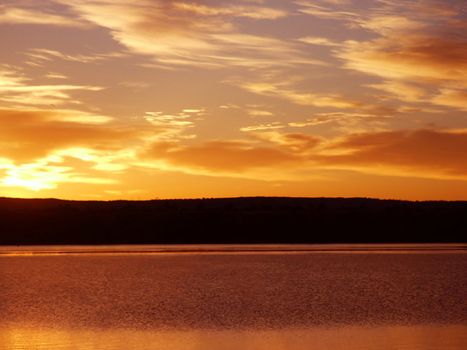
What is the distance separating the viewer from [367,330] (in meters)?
25.7

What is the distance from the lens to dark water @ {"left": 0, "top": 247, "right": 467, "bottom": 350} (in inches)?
937

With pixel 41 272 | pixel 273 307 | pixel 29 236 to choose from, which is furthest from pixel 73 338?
pixel 29 236

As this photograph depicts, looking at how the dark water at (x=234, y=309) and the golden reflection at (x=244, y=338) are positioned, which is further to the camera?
the dark water at (x=234, y=309)

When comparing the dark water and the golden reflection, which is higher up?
the dark water

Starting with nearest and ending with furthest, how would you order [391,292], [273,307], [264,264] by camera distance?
[273,307], [391,292], [264,264]

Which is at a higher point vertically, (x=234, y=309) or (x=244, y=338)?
(x=234, y=309)

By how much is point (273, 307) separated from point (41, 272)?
28701 mm

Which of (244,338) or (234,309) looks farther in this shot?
(234,309)

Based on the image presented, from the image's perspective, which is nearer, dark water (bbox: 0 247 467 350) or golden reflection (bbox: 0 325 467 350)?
golden reflection (bbox: 0 325 467 350)

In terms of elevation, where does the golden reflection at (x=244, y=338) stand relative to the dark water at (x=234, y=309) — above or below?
below

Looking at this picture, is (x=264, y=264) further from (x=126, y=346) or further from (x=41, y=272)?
(x=126, y=346)

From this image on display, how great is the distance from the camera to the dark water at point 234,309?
78.1 ft

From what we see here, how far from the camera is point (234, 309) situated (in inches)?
1247

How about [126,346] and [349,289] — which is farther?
[349,289]
